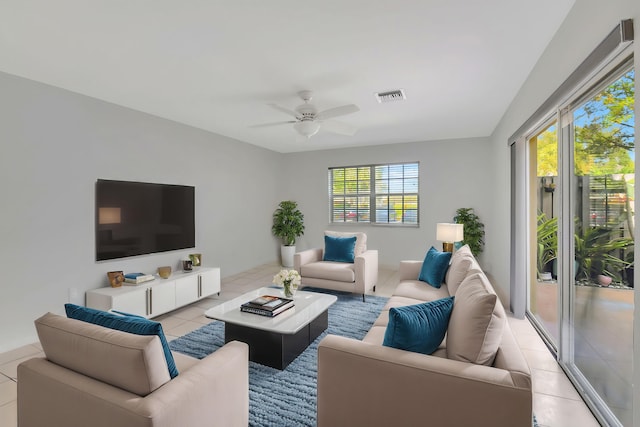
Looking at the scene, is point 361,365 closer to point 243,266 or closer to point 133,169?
point 133,169

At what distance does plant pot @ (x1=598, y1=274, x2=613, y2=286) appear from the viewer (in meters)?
1.82

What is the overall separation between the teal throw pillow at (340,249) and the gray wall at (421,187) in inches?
72.9

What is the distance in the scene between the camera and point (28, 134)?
2859 millimetres

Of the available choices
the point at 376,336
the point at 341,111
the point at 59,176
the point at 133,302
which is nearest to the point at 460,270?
the point at 376,336

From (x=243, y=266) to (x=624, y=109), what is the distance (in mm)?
5346

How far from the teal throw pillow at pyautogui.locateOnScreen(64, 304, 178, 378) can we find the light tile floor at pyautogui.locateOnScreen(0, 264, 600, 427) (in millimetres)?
1024

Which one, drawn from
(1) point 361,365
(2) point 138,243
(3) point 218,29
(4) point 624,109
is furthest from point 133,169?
(4) point 624,109

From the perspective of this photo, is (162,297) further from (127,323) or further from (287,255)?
(287,255)

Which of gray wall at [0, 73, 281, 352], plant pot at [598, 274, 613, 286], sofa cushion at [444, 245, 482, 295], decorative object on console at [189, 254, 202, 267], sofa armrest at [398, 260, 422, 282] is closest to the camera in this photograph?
plant pot at [598, 274, 613, 286]

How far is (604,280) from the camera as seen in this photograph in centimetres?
186

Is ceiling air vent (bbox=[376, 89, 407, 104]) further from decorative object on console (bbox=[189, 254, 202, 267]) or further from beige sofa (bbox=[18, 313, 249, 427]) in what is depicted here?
decorative object on console (bbox=[189, 254, 202, 267])

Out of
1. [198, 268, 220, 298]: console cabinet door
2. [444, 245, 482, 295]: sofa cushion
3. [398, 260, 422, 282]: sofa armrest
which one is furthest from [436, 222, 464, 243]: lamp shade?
[198, 268, 220, 298]: console cabinet door

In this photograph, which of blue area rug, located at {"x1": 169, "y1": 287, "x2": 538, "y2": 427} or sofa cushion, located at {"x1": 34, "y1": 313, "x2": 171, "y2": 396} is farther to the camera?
blue area rug, located at {"x1": 169, "y1": 287, "x2": 538, "y2": 427}

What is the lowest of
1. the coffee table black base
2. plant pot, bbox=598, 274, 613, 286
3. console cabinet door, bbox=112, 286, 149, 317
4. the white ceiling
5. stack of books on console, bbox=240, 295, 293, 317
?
the coffee table black base
